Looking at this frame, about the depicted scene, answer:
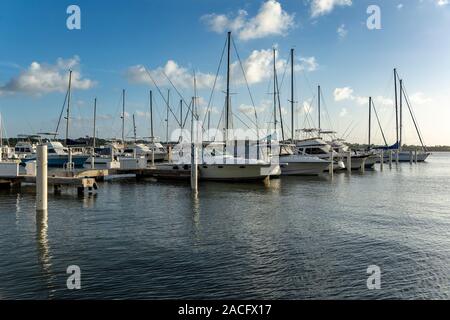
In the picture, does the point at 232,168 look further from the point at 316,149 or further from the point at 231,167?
the point at 316,149

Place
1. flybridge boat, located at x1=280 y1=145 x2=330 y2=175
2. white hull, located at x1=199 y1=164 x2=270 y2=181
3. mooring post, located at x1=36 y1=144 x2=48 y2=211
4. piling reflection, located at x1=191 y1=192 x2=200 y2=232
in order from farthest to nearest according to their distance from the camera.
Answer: flybridge boat, located at x1=280 y1=145 x2=330 y2=175 < white hull, located at x1=199 y1=164 x2=270 y2=181 < mooring post, located at x1=36 y1=144 x2=48 y2=211 < piling reflection, located at x1=191 y1=192 x2=200 y2=232

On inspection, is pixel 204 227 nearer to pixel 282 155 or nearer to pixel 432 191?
pixel 432 191

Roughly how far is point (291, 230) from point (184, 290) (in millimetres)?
7930

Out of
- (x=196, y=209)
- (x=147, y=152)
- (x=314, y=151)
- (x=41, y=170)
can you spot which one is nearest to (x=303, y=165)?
(x=314, y=151)

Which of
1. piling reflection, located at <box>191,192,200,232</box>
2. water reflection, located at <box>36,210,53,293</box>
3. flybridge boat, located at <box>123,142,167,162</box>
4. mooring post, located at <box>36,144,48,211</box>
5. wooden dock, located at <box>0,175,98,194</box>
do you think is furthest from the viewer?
flybridge boat, located at <box>123,142,167,162</box>

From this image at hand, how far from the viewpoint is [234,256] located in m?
12.4

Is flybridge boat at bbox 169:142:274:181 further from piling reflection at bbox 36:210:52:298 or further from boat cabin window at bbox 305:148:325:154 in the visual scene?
piling reflection at bbox 36:210:52:298

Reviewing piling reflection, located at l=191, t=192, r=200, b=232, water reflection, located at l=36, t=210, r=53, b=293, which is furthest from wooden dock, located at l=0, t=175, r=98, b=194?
water reflection, located at l=36, t=210, r=53, b=293

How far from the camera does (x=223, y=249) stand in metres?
13.2

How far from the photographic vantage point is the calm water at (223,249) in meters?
9.72

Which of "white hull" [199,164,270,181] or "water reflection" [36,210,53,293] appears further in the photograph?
"white hull" [199,164,270,181]

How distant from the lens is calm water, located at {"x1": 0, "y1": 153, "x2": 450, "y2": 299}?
31.9ft
